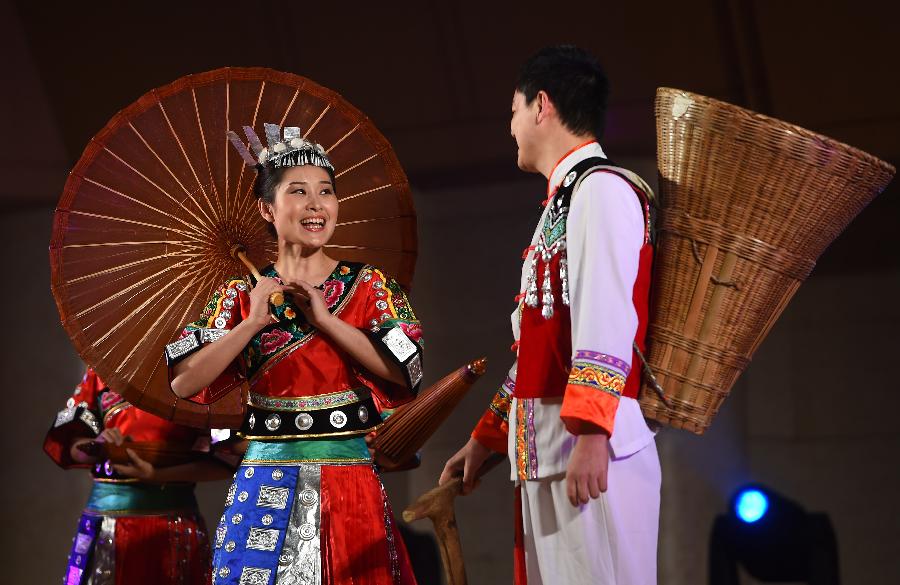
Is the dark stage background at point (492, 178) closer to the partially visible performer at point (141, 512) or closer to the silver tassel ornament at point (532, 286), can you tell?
the partially visible performer at point (141, 512)

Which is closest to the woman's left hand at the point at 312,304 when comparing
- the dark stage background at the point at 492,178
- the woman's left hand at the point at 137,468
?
the woman's left hand at the point at 137,468

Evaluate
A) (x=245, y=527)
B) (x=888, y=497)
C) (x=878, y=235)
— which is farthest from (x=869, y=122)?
(x=245, y=527)

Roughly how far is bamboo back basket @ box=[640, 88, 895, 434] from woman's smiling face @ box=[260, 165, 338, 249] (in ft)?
2.60

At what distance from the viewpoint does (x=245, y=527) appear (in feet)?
7.40

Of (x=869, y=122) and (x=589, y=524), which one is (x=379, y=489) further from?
(x=869, y=122)

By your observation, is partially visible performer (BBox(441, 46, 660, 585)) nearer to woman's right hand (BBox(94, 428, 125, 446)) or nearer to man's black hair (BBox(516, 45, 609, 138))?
man's black hair (BBox(516, 45, 609, 138))

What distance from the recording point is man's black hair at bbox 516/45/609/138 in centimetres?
209

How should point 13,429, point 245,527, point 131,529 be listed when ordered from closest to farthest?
point 245,527 → point 131,529 → point 13,429

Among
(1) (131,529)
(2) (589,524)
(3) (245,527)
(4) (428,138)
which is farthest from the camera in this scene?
(4) (428,138)

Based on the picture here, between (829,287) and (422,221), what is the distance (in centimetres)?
154

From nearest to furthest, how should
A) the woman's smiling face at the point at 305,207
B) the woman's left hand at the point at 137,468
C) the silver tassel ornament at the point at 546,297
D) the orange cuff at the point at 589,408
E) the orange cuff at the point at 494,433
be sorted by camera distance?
the orange cuff at the point at 589,408
the silver tassel ornament at the point at 546,297
the orange cuff at the point at 494,433
the woman's smiling face at the point at 305,207
the woman's left hand at the point at 137,468

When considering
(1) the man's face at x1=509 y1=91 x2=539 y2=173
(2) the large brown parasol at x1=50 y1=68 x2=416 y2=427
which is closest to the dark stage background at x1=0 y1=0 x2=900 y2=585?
(2) the large brown parasol at x1=50 y1=68 x2=416 y2=427

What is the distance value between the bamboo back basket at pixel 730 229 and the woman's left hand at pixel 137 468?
1.94m

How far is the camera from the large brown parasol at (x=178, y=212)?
254cm
